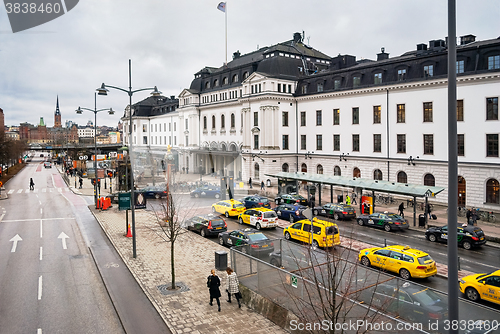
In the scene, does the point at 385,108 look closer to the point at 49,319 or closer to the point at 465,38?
the point at 465,38

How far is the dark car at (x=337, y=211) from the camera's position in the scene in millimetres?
30641

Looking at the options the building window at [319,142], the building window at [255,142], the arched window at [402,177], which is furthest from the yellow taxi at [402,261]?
the building window at [255,142]

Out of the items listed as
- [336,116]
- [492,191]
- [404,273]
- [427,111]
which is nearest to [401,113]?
[427,111]

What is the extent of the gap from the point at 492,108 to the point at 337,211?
56.0ft

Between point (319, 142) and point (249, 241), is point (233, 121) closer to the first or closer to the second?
point (319, 142)

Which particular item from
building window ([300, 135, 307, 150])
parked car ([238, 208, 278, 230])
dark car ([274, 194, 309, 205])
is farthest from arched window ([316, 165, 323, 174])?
parked car ([238, 208, 278, 230])

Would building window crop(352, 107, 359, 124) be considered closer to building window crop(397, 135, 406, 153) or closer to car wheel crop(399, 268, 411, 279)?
building window crop(397, 135, 406, 153)

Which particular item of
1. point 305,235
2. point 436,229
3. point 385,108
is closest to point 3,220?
point 305,235

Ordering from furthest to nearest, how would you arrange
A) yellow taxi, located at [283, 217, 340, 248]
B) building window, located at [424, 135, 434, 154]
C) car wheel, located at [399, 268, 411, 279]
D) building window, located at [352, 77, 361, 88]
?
building window, located at [352, 77, 361, 88], building window, located at [424, 135, 434, 154], yellow taxi, located at [283, 217, 340, 248], car wheel, located at [399, 268, 411, 279]

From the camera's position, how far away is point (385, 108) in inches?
1689

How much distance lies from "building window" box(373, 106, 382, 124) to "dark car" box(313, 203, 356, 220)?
54.8 feet

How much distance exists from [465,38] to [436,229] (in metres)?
26.9

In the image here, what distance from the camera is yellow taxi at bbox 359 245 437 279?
16.5 meters

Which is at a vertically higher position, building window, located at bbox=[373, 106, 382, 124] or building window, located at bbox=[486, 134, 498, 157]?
building window, located at bbox=[373, 106, 382, 124]
